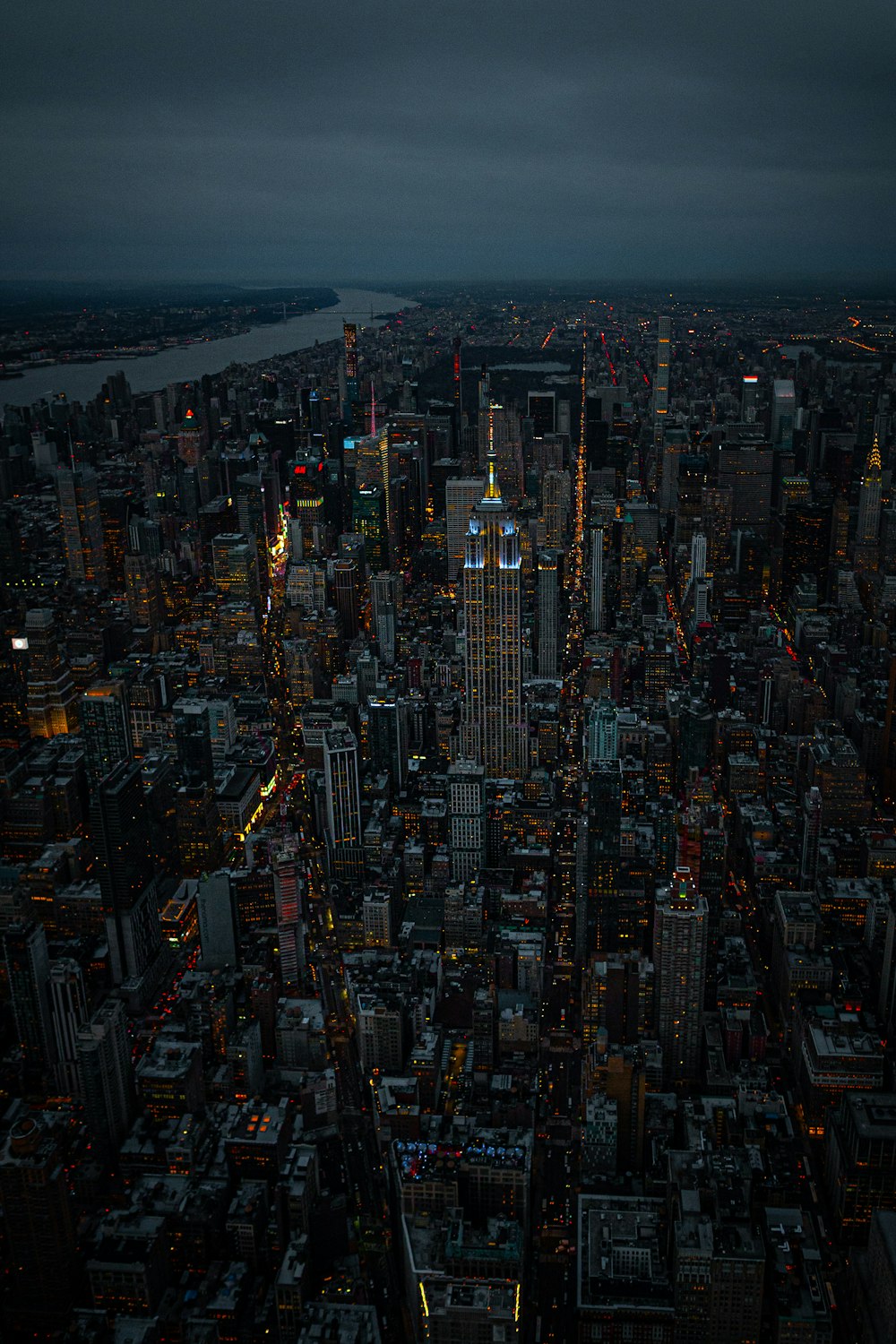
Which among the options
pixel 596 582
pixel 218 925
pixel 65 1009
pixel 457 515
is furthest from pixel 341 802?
pixel 457 515

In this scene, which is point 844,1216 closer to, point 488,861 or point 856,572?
point 488,861

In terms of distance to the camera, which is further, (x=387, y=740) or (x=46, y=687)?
(x=46, y=687)

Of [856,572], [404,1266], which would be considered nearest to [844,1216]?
[404,1266]

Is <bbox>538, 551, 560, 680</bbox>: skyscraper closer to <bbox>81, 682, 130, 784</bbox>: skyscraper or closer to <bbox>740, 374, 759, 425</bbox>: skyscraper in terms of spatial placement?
<bbox>740, 374, 759, 425</bbox>: skyscraper

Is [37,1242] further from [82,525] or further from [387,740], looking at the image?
[82,525]

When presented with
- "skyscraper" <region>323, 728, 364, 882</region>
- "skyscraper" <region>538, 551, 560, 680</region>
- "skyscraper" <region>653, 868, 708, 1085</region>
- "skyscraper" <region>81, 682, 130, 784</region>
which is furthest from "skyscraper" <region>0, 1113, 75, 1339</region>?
"skyscraper" <region>538, 551, 560, 680</region>

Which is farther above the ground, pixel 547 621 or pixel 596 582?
pixel 596 582

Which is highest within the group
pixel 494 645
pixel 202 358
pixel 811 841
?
pixel 202 358
